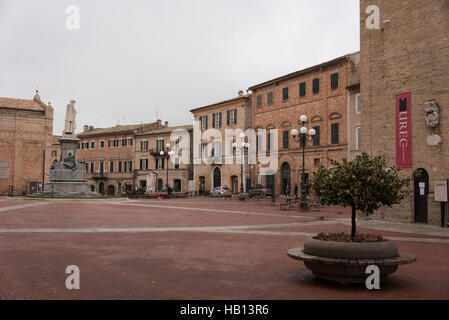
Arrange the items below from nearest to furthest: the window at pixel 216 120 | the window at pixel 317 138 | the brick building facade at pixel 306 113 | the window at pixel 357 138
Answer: the window at pixel 357 138 → the brick building facade at pixel 306 113 → the window at pixel 317 138 → the window at pixel 216 120

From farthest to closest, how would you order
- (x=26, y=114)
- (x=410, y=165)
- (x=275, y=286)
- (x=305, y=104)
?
(x=26, y=114), (x=305, y=104), (x=410, y=165), (x=275, y=286)

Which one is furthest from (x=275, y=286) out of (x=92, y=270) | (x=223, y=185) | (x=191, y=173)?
(x=191, y=173)

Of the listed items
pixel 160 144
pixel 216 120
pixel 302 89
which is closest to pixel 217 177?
pixel 216 120

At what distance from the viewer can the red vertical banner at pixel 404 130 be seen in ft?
58.8

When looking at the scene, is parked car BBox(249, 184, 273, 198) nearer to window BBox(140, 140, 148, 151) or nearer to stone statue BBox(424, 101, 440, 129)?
stone statue BBox(424, 101, 440, 129)

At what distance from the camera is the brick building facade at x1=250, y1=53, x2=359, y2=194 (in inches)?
1517

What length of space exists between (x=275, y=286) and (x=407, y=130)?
14.2m

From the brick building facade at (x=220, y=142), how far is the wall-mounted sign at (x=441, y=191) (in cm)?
3356

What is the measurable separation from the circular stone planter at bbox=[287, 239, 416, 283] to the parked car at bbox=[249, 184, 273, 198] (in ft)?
101

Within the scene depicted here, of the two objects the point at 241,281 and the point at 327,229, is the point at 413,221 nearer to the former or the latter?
the point at 327,229

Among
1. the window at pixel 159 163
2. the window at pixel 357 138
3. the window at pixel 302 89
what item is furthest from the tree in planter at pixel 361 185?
the window at pixel 159 163

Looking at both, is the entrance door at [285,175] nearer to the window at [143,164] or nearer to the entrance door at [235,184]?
the entrance door at [235,184]

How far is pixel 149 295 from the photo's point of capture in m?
5.75
